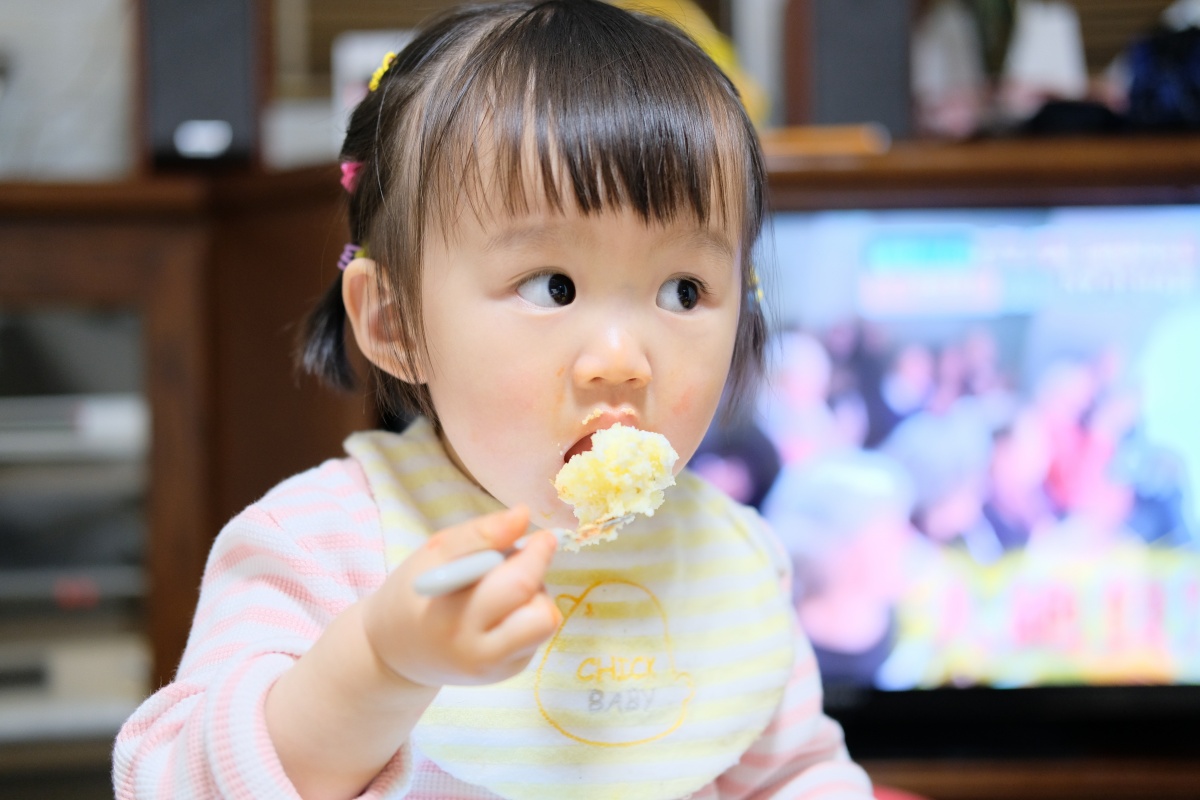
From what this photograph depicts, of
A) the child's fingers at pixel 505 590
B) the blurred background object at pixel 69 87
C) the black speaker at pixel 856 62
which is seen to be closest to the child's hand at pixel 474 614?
the child's fingers at pixel 505 590

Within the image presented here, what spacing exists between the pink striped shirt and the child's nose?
0.66ft

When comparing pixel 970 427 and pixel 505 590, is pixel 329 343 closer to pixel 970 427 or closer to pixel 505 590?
pixel 505 590

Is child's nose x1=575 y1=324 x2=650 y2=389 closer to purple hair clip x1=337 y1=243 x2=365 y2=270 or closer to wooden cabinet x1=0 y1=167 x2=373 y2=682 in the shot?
purple hair clip x1=337 y1=243 x2=365 y2=270

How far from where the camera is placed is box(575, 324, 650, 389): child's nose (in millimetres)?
592

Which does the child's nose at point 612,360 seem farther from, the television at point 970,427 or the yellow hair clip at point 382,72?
the television at point 970,427

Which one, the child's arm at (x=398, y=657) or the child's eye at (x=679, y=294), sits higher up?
the child's eye at (x=679, y=294)

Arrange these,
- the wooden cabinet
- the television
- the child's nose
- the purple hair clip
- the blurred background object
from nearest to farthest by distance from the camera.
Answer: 1. the child's nose
2. the purple hair clip
3. the television
4. the wooden cabinet
5. the blurred background object

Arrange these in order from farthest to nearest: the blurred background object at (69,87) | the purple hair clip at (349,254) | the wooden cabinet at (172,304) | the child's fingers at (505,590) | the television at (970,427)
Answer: the blurred background object at (69,87)
the wooden cabinet at (172,304)
the television at (970,427)
the purple hair clip at (349,254)
the child's fingers at (505,590)

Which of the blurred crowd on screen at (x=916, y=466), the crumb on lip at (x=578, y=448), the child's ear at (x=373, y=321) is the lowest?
the blurred crowd on screen at (x=916, y=466)

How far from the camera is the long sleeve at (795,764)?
2.53ft

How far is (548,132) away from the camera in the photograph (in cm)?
61

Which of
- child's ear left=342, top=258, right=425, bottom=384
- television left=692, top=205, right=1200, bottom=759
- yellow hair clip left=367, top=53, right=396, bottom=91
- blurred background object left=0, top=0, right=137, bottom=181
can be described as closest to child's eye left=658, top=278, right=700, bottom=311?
child's ear left=342, top=258, right=425, bottom=384

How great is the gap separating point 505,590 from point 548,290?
0.19 meters

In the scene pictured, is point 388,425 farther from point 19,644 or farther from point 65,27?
point 65,27
